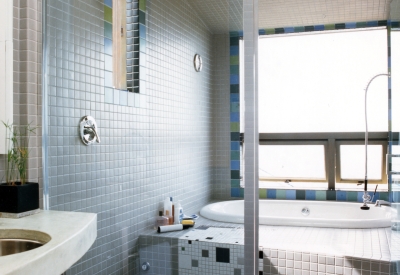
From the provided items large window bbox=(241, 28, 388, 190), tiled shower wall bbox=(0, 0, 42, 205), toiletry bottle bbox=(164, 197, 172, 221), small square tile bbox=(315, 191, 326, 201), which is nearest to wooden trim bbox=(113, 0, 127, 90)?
tiled shower wall bbox=(0, 0, 42, 205)

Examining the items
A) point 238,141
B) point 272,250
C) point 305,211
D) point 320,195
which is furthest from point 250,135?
point 305,211

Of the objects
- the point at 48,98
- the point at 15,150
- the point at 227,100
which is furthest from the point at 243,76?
the point at 15,150

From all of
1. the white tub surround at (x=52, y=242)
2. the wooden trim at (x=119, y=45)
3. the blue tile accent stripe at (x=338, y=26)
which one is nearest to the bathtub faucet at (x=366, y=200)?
the blue tile accent stripe at (x=338, y=26)

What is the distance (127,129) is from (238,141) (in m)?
0.56

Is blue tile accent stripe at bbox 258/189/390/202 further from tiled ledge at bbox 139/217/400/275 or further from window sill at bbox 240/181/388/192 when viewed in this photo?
tiled ledge at bbox 139/217/400/275

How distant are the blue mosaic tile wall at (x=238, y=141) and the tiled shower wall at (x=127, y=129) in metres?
0.12

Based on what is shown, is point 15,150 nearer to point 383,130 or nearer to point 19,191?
point 19,191

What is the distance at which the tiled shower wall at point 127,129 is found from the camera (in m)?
2.03

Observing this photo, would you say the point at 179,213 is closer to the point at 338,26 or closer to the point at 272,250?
the point at 272,250

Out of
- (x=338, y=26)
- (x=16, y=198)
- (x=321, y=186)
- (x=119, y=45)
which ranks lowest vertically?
(x=321, y=186)

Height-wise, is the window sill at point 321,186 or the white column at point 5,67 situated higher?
the white column at point 5,67

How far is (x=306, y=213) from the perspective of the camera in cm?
322

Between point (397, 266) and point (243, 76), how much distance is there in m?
1.33

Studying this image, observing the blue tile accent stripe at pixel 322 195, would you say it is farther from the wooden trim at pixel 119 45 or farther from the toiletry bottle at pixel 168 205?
the wooden trim at pixel 119 45
